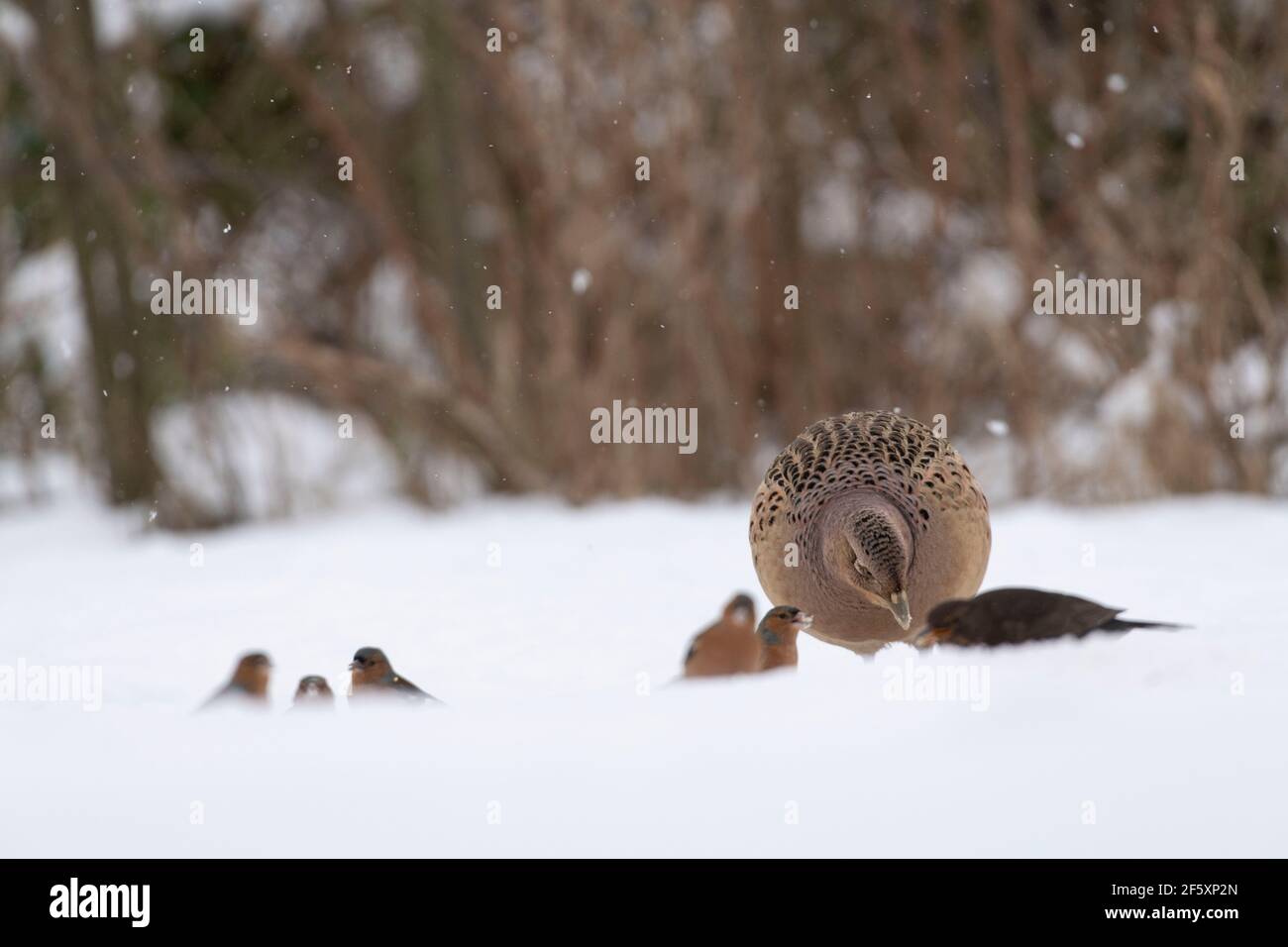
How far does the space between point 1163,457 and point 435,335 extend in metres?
3.54

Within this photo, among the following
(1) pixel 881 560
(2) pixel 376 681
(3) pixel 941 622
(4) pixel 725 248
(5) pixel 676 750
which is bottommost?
(5) pixel 676 750

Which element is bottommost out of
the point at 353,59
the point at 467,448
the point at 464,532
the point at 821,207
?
the point at 464,532

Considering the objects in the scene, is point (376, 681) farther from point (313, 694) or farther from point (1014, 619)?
point (1014, 619)

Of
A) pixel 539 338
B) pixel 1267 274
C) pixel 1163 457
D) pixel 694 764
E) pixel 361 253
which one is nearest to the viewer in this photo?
pixel 694 764

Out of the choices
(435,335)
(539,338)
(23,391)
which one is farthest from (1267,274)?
(23,391)

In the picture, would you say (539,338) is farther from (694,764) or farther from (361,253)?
(694,764)

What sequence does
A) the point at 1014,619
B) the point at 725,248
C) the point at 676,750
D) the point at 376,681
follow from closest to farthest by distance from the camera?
the point at 676,750, the point at 1014,619, the point at 376,681, the point at 725,248

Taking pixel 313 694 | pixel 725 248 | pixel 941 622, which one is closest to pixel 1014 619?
pixel 941 622

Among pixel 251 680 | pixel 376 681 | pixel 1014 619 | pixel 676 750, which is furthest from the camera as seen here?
pixel 251 680

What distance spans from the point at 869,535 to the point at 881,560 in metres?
0.07

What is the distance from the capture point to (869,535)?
3520 millimetres

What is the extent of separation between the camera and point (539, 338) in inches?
305

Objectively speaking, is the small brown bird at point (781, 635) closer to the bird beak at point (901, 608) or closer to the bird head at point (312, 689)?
the bird beak at point (901, 608)

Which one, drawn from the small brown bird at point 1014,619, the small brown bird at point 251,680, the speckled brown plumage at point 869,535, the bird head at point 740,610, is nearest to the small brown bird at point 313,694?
the small brown bird at point 251,680
